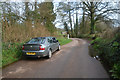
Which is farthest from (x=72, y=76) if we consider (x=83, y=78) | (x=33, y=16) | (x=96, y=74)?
(x=33, y=16)

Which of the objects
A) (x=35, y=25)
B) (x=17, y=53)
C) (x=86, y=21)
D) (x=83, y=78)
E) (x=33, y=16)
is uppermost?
(x=86, y=21)

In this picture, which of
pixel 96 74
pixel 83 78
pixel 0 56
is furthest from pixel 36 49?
pixel 96 74

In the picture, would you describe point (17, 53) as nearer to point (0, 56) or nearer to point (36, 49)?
point (0, 56)

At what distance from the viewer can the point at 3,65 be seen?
4.43 meters

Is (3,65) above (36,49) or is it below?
below

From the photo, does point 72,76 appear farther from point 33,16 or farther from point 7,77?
point 33,16

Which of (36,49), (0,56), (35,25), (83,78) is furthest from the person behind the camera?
(35,25)

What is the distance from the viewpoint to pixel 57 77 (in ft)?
10.8

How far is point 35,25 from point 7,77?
7833mm

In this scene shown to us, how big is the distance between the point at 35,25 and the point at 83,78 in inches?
349

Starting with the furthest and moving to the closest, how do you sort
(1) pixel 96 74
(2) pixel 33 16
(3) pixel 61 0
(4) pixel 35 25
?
(3) pixel 61 0, (2) pixel 33 16, (4) pixel 35 25, (1) pixel 96 74

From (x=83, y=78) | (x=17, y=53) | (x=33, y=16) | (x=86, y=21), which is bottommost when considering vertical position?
(x=83, y=78)

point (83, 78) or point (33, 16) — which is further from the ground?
point (33, 16)

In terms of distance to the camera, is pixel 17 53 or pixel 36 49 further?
pixel 17 53
